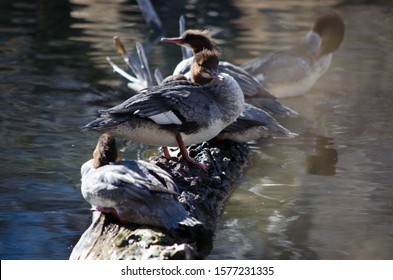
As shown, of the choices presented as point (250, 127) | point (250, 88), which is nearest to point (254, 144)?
point (250, 88)

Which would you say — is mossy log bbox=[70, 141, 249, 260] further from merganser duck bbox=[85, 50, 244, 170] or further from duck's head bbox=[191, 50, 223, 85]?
duck's head bbox=[191, 50, 223, 85]

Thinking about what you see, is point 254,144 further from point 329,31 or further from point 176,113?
point 329,31

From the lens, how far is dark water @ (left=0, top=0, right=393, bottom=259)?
18.9 feet

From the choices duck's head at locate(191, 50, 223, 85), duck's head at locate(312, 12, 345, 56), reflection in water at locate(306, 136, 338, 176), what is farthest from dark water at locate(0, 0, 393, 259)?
duck's head at locate(191, 50, 223, 85)

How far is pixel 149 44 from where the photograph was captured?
1212 cm

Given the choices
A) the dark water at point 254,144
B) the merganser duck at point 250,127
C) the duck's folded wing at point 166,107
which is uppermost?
→ the duck's folded wing at point 166,107

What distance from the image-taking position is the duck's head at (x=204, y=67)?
6.16 m

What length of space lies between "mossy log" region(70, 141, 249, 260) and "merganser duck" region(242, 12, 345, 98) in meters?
2.53

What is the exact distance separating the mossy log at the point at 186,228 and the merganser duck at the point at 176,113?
18cm

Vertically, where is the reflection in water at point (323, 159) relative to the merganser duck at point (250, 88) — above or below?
below

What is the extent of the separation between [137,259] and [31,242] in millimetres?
1349

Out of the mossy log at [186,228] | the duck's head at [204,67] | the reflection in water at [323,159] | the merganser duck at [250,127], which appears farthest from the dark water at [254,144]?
the duck's head at [204,67]

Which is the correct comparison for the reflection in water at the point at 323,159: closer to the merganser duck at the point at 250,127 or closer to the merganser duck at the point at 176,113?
the merganser duck at the point at 250,127

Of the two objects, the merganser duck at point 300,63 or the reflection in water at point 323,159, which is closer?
the reflection in water at point 323,159
